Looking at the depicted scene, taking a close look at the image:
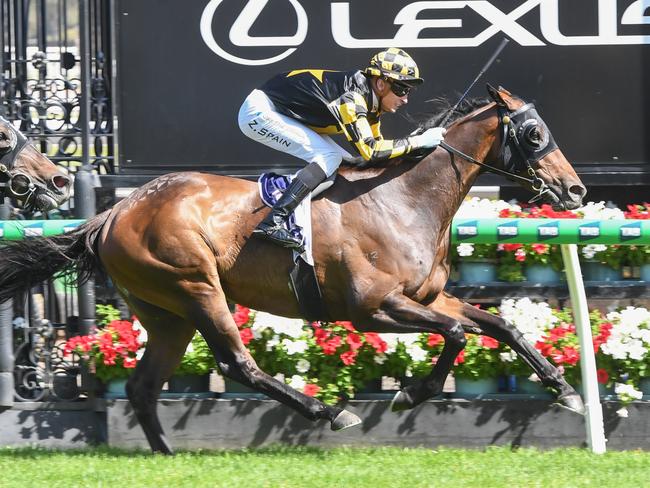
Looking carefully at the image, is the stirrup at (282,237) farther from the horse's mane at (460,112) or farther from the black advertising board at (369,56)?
the black advertising board at (369,56)

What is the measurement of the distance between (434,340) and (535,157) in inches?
44.7

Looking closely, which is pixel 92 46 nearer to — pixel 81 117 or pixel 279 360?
pixel 81 117

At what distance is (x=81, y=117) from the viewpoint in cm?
678

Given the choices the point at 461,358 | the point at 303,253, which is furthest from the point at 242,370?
the point at 461,358

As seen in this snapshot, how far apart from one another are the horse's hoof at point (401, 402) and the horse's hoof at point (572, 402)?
0.76 m

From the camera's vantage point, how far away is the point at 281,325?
6246mm

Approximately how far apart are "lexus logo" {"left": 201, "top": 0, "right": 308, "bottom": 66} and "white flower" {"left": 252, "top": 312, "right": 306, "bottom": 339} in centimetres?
177

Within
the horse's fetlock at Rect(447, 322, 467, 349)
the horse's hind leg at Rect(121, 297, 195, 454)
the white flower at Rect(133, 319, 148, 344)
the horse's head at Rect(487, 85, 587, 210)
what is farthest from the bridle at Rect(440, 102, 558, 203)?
the white flower at Rect(133, 319, 148, 344)

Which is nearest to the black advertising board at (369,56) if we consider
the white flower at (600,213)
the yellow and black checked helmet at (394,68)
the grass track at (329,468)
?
the white flower at (600,213)

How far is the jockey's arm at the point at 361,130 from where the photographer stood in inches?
223

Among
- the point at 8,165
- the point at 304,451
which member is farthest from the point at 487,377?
the point at 8,165

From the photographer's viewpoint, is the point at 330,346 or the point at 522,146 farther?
the point at 330,346

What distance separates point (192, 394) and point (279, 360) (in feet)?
1.87

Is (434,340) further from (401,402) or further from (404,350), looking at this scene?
(401,402)
